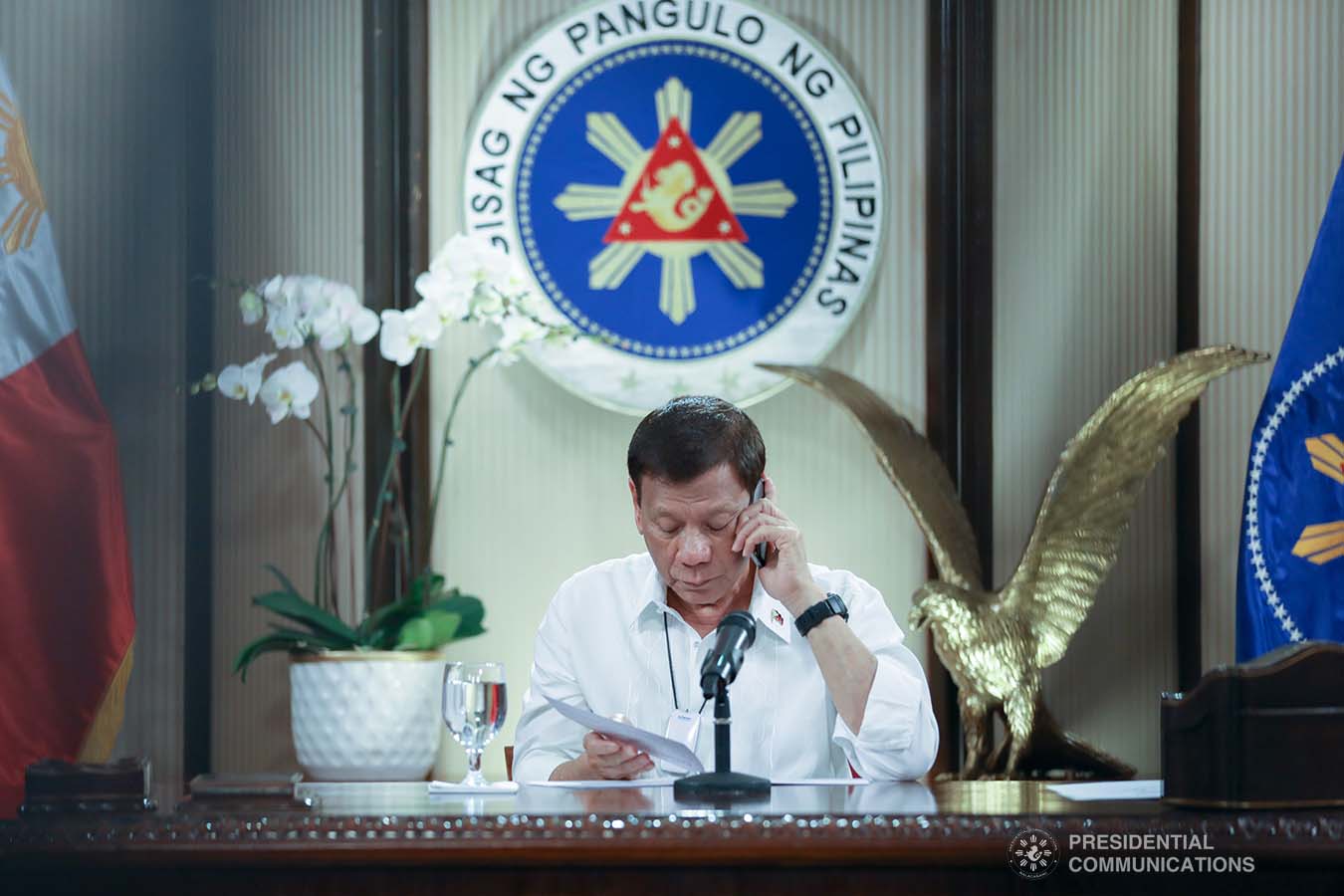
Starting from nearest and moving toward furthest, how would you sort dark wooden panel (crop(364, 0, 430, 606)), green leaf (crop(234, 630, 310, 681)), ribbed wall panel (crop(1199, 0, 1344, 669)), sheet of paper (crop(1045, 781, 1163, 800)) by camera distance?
sheet of paper (crop(1045, 781, 1163, 800)) → green leaf (crop(234, 630, 310, 681)) → ribbed wall panel (crop(1199, 0, 1344, 669)) → dark wooden panel (crop(364, 0, 430, 606))

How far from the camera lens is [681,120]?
3.56 metres

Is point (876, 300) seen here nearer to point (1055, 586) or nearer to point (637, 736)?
point (1055, 586)

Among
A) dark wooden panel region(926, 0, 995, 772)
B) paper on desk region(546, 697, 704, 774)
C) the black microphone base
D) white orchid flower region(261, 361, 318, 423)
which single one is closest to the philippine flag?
white orchid flower region(261, 361, 318, 423)

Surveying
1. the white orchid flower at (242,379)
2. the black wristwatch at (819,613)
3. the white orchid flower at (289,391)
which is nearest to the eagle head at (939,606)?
the black wristwatch at (819,613)

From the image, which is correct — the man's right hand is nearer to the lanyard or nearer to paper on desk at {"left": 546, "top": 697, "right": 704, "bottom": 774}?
paper on desk at {"left": 546, "top": 697, "right": 704, "bottom": 774}

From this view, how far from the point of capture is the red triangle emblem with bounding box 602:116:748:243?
354 cm

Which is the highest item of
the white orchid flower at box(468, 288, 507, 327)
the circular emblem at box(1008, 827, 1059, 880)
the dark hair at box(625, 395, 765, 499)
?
the white orchid flower at box(468, 288, 507, 327)

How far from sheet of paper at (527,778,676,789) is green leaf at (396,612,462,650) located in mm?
1041

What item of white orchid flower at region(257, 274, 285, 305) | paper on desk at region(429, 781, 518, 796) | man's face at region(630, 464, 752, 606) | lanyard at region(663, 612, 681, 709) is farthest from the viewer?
white orchid flower at region(257, 274, 285, 305)

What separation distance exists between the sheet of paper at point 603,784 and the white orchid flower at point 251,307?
4.87ft

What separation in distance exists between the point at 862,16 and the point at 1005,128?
440 mm

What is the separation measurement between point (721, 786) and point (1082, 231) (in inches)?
80.3

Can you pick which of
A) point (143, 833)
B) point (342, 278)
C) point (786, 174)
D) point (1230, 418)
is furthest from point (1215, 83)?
point (143, 833)

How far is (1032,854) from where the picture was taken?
62.0 inches
